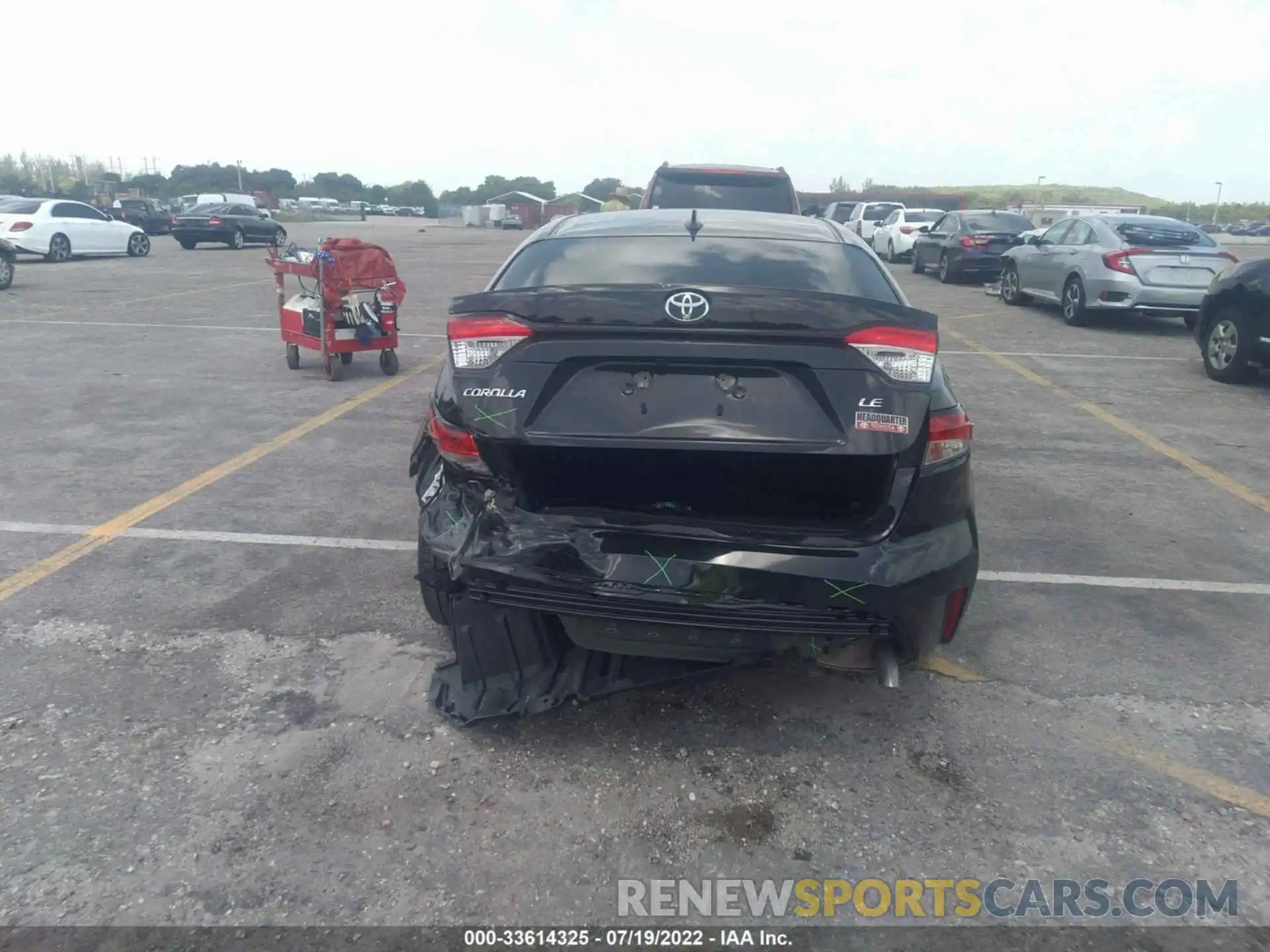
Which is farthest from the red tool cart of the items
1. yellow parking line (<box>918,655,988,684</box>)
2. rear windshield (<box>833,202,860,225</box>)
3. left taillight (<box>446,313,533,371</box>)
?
rear windshield (<box>833,202,860,225</box>)

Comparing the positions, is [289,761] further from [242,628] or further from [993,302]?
[993,302]

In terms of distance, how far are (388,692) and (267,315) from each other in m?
11.3

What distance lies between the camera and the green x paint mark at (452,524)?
327 centimetres

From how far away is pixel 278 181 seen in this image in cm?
11562

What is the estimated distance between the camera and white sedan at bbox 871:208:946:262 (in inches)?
1016

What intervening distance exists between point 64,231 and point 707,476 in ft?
82.4

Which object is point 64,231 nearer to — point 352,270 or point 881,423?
point 352,270

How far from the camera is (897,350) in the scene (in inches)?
123

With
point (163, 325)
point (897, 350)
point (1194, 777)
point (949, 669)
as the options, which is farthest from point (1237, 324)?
point (163, 325)

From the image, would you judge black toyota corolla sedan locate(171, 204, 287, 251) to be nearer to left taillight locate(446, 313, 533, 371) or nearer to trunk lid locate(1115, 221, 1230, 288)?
trunk lid locate(1115, 221, 1230, 288)

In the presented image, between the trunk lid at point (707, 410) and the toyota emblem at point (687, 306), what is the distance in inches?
0.8

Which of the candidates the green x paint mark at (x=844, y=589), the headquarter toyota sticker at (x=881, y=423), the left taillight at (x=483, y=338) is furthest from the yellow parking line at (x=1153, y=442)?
the left taillight at (x=483, y=338)

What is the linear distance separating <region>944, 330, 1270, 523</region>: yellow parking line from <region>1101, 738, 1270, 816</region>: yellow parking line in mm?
3213

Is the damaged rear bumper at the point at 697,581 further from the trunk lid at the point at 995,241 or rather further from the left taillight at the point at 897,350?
the trunk lid at the point at 995,241
